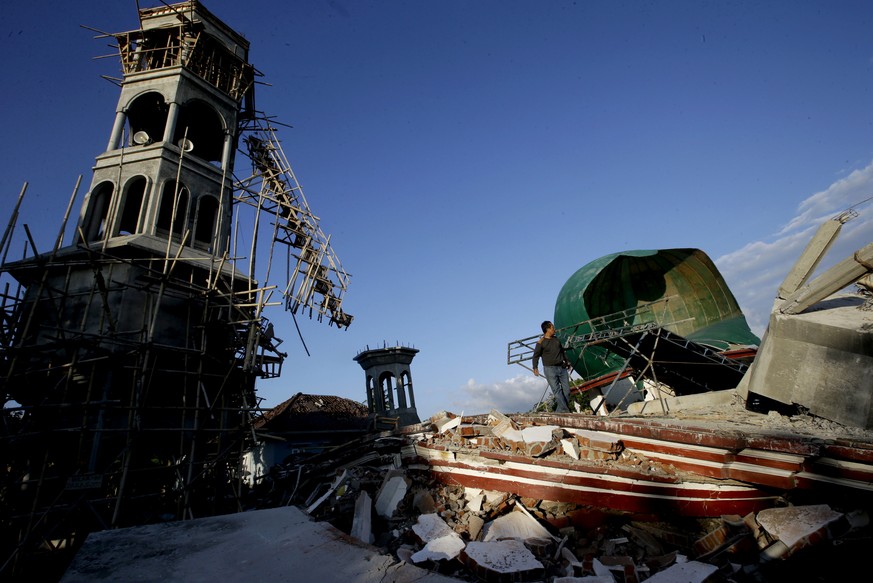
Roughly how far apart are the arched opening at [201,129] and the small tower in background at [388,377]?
43.7 feet

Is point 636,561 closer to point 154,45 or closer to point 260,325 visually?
point 260,325

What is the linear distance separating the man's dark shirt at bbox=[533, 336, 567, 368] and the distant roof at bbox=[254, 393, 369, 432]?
19.4 m

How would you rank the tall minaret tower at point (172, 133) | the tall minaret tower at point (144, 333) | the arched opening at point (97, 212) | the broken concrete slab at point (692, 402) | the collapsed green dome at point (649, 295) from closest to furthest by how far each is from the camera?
the broken concrete slab at point (692, 402) < the tall minaret tower at point (144, 333) < the arched opening at point (97, 212) < the tall minaret tower at point (172, 133) < the collapsed green dome at point (649, 295)

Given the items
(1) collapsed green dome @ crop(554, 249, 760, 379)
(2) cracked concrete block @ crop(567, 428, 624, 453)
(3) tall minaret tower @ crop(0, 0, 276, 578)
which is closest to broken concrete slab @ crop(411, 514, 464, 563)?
(2) cracked concrete block @ crop(567, 428, 624, 453)

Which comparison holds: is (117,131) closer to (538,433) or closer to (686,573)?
(538,433)

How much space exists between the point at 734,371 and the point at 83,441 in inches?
693

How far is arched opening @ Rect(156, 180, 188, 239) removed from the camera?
44.5 ft

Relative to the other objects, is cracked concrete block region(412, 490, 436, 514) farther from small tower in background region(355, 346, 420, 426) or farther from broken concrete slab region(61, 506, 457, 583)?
small tower in background region(355, 346, 420, 426)

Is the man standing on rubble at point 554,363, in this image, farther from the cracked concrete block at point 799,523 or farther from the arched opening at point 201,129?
the arched opening at point 201,129

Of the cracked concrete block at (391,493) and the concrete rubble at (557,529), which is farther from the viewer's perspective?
the cracked concrete block at (391,493)

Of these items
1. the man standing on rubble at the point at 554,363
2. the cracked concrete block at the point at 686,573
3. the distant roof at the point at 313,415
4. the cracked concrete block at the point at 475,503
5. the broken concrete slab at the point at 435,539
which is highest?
the distant roof at the point at 313,415

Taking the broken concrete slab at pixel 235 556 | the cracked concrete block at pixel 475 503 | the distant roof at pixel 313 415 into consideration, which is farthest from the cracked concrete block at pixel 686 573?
the distant roof at pixel 313 415

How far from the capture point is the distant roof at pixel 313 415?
25547 mm

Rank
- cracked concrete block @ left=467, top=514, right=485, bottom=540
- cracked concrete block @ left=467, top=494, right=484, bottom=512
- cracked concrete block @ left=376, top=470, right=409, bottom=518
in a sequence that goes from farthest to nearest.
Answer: cracked concrete block @ left=376, top=470, right=409, bottom=518
cracked concrete block @ left=467, top=494, right=484, bottom=512
cracked concrete block @ left=467, top=514, right=485, bottom=540
